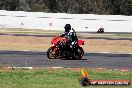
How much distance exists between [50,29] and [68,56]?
143ft

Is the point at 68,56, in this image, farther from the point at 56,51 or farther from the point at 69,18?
the point at 69,18

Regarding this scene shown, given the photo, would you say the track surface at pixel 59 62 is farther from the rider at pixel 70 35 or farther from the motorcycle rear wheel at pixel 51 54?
the rider at pixel 70 35

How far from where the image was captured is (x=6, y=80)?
40.0 ft

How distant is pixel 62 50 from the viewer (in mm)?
21469

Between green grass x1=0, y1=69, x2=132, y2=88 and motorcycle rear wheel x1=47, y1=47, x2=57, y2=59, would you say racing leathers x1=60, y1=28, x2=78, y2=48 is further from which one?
green grass x1=0, y1=69, x2=132, y2=88

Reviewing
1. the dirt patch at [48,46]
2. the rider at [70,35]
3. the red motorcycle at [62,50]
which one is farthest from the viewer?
the dirt patch at [48,46]

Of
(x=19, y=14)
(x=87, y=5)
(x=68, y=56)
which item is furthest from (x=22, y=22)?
(x=68, y=56)

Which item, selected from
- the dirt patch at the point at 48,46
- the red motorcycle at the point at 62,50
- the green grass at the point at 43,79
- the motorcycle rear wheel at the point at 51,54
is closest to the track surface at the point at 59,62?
the motorcycle rear wheel at the point at 51,54

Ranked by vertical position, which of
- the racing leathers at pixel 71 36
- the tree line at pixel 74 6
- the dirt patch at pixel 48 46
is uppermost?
the racing leathers at pixel 71 36

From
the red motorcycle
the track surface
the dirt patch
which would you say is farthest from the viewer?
the dirt patch

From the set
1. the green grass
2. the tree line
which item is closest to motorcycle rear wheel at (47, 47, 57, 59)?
the green grass

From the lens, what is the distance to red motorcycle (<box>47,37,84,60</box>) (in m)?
21.3

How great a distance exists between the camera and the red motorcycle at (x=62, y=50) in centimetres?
2131

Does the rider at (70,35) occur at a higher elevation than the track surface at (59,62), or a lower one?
higher
